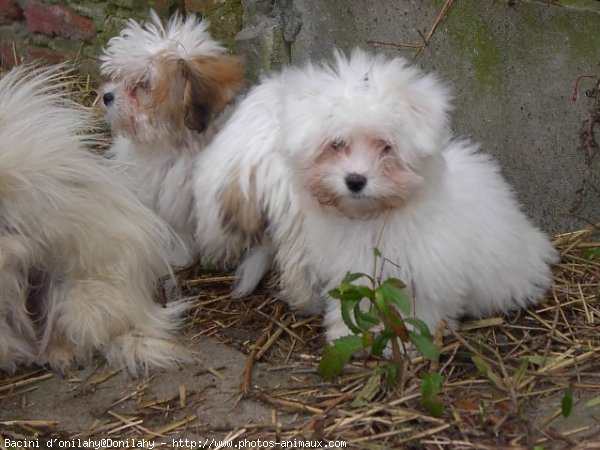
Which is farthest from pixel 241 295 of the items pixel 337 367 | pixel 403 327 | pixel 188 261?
pixel 403 327

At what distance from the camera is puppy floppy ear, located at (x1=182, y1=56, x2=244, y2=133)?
3.49m

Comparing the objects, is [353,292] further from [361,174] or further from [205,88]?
[205,88]

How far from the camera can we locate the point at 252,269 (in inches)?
133

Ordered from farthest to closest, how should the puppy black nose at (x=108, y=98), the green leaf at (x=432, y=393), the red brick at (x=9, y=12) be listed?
the red brick at (x=9, y=12) < the puppy black nose at (x=108, y=98) < the green leaf at (x=432, y=393)

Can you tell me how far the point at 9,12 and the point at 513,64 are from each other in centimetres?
315

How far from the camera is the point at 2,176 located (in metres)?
2.81

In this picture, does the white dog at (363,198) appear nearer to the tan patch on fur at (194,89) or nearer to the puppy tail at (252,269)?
the puppy tail at (252,269)

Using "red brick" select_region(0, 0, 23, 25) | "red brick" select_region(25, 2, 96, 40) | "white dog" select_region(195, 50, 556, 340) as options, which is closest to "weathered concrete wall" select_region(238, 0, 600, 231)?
"white dog" select_region(195, 50, 556, 340)

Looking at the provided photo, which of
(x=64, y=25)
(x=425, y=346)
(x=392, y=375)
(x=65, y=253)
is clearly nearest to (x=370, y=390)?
(x=392, y=375)

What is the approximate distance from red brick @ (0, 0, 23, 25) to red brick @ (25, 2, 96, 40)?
7cm

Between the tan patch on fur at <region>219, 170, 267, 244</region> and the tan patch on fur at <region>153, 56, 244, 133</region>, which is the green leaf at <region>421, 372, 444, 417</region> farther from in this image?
the tan patch on fur at <region>153, 56, 244, 133</region>

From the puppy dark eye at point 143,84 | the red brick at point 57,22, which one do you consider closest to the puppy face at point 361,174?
the puppy dark eye at point 143,84

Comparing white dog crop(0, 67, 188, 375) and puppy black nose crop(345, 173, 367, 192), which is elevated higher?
puppy black nose crop(345, 173, 367, 192)

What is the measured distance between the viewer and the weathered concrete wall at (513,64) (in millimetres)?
3369
